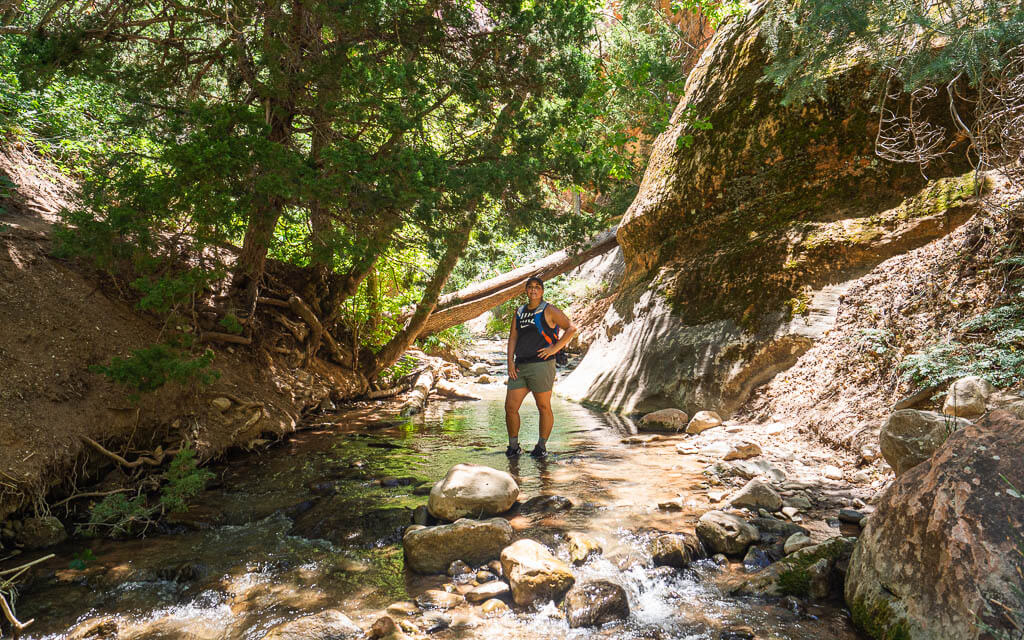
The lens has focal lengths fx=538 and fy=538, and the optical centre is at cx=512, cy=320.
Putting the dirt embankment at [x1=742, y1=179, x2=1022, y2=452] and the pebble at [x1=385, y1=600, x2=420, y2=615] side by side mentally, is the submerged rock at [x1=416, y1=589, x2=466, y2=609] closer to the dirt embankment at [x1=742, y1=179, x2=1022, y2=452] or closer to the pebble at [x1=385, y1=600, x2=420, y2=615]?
the pebble at [x1=385, y1=600, x2=420, y2=615]

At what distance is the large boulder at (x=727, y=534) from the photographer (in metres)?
3.65

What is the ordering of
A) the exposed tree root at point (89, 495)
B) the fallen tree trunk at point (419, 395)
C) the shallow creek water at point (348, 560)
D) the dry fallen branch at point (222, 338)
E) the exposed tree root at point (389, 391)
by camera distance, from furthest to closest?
the exposed tree root at point (389, 391) → the fallen tree trunk at point (419, 395) → the dry fallen branch at point (222, 338) → the exposed tree root at point (89, 495) → the shallow creek water at point (348, 560)

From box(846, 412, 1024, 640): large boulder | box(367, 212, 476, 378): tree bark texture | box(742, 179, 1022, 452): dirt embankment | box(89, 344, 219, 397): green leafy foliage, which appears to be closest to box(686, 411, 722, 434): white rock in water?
box(742, 179, 1022, 452): dirt embankment

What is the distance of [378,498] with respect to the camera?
5.15 metres

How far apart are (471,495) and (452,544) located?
29.0 inches

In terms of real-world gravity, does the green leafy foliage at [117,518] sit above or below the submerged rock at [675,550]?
below

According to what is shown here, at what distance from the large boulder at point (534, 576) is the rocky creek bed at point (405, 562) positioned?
0.08m

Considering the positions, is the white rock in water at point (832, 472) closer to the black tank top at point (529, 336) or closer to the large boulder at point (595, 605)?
the large boulder at point (595, 605)

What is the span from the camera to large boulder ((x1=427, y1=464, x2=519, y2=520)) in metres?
4.41

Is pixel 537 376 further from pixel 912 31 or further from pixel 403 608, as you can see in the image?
pixel 912 31

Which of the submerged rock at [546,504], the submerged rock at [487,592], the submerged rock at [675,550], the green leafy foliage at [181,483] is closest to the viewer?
the submerged rock at [487,592]

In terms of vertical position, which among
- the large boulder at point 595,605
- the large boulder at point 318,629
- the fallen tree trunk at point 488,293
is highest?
the fallen tree trunk at point 488,293

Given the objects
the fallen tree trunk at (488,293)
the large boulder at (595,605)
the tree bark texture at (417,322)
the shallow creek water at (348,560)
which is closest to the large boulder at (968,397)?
the shallow creek water at (348,560)

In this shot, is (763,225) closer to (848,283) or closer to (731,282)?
(731,282)
